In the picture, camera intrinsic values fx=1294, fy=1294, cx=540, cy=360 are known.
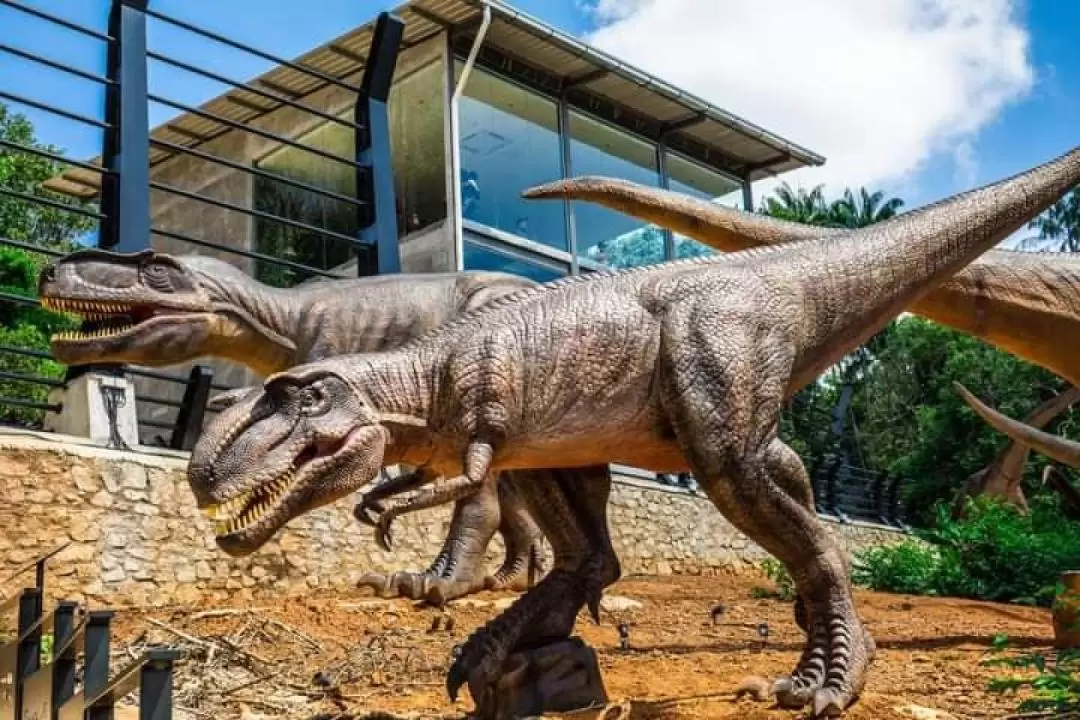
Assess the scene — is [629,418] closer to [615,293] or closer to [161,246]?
[615,293]

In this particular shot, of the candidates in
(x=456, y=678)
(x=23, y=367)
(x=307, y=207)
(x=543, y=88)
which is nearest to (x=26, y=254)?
(x=23, y=367)

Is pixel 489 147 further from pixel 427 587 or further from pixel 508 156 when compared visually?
pixel 427 587

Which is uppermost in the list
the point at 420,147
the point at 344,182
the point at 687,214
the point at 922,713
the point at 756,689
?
the point at 420,147

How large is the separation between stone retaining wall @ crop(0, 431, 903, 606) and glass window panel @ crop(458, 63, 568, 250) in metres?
5.89

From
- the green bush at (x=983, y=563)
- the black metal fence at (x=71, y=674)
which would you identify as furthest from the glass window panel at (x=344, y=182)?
the black metal fence at (x=71, y=674)

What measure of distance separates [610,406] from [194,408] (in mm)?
4861

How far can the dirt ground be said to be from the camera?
459 cm

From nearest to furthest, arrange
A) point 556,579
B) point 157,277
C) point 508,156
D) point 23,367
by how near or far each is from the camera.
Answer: point 556,579 < point 157,277 < point 508,156 < point 23,367

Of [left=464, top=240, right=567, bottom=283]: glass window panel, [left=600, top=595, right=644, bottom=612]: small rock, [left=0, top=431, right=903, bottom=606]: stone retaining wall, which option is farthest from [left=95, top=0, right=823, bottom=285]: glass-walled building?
[left=600, top=595, right=644, bottom=612]: small rock

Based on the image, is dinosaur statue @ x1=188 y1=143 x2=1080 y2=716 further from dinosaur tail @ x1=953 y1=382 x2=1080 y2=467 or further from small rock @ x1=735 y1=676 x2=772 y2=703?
dinosaur tail @ x1=953 y1=382 x2=1080 y2=467

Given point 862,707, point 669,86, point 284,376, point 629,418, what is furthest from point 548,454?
point 669,86

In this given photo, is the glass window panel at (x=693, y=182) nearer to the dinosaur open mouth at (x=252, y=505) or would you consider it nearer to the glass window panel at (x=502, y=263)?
the glass window panel at (x=502, y=263)

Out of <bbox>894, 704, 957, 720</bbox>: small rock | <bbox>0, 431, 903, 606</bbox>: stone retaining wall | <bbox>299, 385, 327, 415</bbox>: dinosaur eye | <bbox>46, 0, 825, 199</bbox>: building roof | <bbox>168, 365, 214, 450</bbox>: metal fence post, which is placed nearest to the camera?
<bbox>299, 385, 327, 415</bbox>: dinosaur eye

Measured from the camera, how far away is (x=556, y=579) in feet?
14.0
